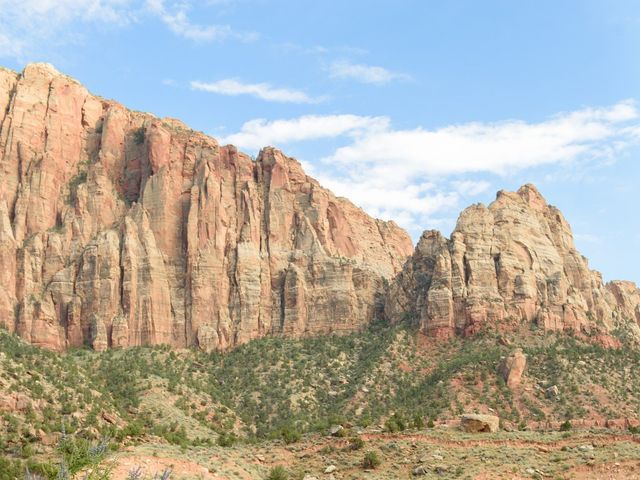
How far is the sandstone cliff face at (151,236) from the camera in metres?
108

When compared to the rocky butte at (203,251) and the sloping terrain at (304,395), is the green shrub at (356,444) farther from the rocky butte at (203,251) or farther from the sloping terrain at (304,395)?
the rocky butte at (203,251)

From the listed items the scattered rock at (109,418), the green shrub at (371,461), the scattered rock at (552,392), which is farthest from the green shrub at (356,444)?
the scattered rock at (552,392)

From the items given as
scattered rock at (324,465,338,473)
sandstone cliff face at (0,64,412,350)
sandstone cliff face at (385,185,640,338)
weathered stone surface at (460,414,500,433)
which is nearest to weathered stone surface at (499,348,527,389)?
sandstone cliff face at (385,185,640,338)

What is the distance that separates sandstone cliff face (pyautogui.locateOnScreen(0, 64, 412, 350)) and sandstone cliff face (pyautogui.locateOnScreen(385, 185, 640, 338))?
9250 mm

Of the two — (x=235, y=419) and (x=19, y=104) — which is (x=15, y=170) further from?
(x=235, y=419)

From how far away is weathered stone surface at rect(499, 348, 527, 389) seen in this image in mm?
93250

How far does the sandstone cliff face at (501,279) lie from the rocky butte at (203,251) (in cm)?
18

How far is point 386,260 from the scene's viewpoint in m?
139

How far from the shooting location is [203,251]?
115 m

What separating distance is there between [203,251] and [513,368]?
135 feet

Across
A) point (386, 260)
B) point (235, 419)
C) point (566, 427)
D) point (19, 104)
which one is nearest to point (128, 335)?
point (235, 419)

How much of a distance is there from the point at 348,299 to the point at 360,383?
20643 mm

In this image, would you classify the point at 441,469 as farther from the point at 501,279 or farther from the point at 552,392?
the point at 501,279

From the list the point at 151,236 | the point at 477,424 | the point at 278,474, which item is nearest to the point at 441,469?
the point at 278,474
